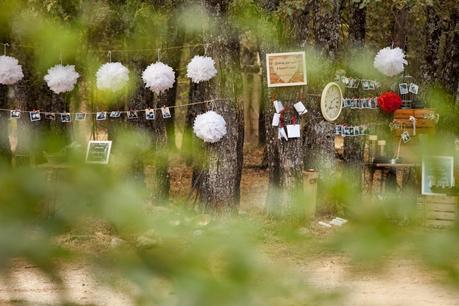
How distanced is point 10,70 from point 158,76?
186 cm

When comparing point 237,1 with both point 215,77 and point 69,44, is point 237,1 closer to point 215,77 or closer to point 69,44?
point 215,77

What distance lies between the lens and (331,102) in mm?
9469

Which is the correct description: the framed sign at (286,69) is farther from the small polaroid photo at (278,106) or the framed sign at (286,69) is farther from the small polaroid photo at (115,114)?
the small polaroid photo at (115,114)

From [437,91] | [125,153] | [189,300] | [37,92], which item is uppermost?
[37,92]

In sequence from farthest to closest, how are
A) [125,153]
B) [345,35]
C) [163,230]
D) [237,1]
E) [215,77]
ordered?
[345,35]
[215,77]
[237,1]
[125,153]
[163,230]

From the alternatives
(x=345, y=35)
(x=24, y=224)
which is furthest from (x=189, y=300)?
(x=345, y=35)

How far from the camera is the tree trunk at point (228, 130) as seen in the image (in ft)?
29.7

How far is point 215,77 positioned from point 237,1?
1.13 m

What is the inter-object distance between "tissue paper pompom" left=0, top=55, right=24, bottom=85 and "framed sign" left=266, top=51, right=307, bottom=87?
125 inches

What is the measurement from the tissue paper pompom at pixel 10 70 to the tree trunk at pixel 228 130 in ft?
7.73

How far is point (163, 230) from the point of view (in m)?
1.12

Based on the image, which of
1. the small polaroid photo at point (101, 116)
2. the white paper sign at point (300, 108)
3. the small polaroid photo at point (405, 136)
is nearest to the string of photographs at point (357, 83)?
the small polaroid photo at point (405, 136)

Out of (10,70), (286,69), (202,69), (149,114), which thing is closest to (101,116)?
(149,114)

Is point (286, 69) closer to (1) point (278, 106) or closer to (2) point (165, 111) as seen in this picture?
(1) point (278, 106)
